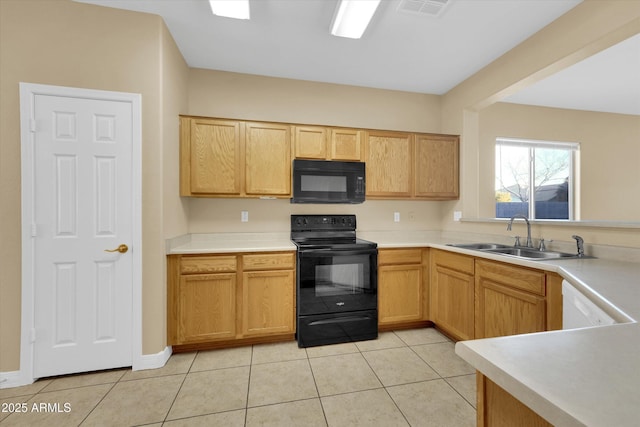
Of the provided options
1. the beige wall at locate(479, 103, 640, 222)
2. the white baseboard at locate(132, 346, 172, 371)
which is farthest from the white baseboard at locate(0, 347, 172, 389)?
the beige wall at locate(479, 103, 640, 222)

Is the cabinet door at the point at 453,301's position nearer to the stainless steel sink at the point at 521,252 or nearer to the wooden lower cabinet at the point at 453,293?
the wooden lower cabinet at the point at 453,293

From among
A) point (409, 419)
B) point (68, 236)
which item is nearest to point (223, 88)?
point (68, 236)

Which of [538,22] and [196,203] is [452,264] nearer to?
[538,22]

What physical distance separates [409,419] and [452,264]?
4.68 ft

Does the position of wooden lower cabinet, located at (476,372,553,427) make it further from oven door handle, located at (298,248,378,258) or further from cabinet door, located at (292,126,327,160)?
cabinet door, located at (292,126,327,160)

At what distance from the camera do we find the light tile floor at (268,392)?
1.69m

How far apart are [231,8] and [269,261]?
6.78 feet

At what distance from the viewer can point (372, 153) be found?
315 centimetres

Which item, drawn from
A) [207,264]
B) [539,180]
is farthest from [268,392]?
[539,180]

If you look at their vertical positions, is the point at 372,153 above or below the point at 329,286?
above

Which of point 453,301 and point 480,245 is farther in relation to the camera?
point 480,245

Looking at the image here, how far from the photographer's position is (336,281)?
2674 mm

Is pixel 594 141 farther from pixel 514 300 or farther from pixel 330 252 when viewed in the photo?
pixel 330 252

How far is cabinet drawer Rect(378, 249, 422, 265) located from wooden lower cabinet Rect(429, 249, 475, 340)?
169mm
